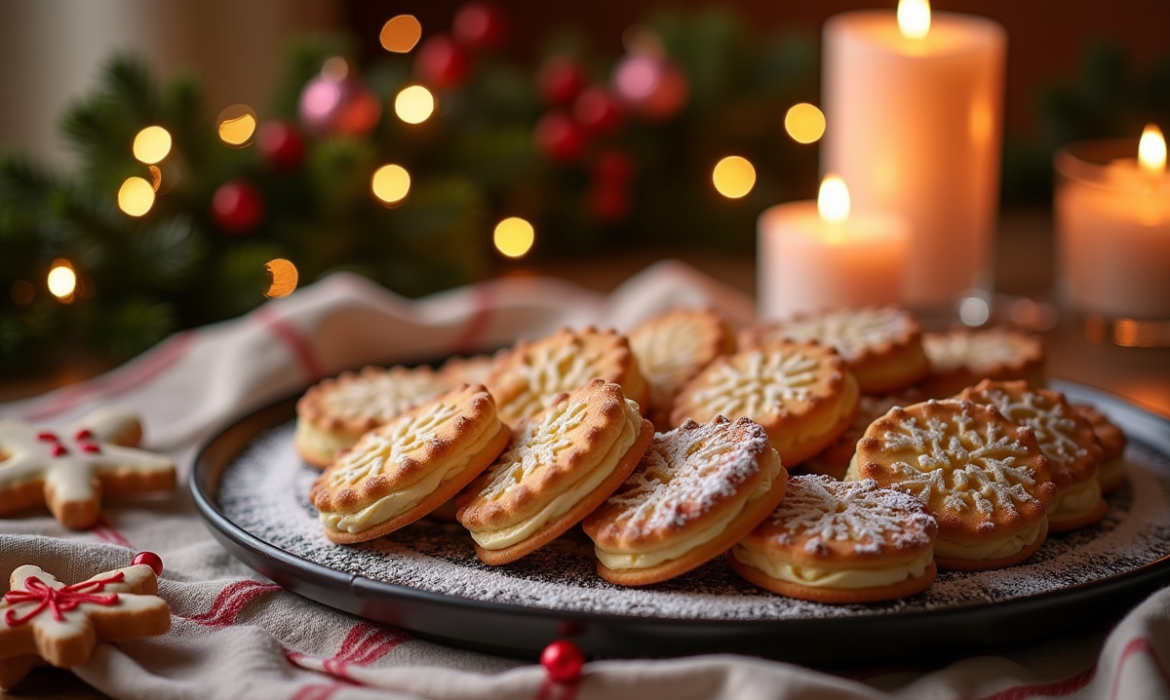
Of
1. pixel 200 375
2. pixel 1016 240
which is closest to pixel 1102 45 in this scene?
pixel 1016 240

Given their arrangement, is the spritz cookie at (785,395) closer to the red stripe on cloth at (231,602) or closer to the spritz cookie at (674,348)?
the spritz cookie at (674,348)

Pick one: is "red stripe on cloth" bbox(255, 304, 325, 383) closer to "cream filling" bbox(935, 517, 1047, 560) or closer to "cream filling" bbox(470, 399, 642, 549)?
"cream filling" bbox(470, 399, 642, 549)

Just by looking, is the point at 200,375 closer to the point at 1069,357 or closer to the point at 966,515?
the point at 966,515

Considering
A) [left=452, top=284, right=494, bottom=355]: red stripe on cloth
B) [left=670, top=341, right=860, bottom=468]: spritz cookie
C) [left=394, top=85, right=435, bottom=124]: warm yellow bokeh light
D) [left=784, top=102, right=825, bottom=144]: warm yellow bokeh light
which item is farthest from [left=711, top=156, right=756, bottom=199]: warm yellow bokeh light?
[left=670, top=341, right=860, bottom=468]: spritz cookie

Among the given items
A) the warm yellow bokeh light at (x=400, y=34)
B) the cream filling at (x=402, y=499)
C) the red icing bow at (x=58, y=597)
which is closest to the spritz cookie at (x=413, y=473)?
the cream filling at (x=402, y=499)

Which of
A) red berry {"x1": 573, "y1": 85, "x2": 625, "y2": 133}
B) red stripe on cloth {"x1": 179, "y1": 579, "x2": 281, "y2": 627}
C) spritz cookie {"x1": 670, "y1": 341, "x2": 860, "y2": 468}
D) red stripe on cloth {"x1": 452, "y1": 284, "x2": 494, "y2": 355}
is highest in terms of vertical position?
red berry {"x1": 573, "y1": 85, "x2": 625, "y2": 133}

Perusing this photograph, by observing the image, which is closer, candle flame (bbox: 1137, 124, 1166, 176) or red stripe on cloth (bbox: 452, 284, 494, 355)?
candle flame (bbox: 1137, 124, 1166, 176)

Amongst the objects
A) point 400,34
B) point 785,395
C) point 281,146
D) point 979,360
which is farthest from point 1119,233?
point 400,34
